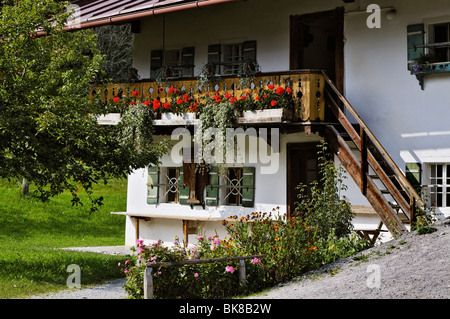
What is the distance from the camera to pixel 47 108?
12.0 metres

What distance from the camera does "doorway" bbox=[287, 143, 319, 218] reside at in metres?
16.3

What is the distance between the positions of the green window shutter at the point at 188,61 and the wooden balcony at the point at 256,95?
176 centimetres

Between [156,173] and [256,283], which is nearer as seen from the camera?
[256,283]

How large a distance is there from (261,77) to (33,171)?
543 centimetres

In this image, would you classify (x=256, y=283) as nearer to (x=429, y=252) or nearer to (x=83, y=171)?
(x=429, y=252)

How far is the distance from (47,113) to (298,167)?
23.7 feet

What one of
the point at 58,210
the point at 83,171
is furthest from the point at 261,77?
the point at 58,210

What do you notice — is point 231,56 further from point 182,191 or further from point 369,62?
point 369,62

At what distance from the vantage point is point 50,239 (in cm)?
2075

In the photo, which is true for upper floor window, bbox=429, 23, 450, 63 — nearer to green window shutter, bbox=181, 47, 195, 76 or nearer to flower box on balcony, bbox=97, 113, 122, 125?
green window shutter, bbox=181, 47, 195, 76

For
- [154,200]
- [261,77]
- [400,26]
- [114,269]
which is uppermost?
[400,26]

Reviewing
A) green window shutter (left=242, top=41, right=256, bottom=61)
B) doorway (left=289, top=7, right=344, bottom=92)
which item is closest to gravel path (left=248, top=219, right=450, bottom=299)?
doorway (left=289, top=7, right=344, bottom=92)

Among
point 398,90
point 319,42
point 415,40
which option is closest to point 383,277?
point 398,90

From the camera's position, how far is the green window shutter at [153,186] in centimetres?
1831
